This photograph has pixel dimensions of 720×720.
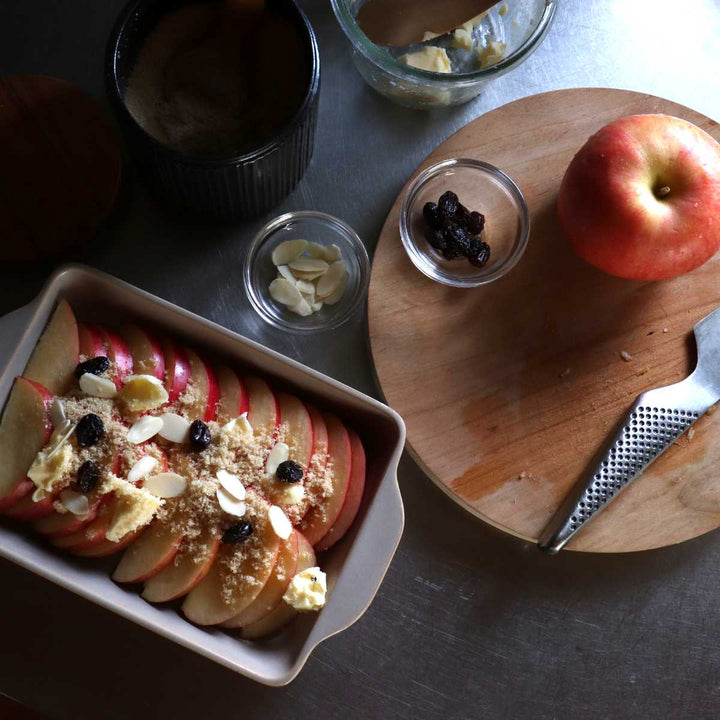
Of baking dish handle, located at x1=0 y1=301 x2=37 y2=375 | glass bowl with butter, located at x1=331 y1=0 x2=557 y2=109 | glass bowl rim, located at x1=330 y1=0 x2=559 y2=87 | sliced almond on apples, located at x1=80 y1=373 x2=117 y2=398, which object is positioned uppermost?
glass bowl rim, located at x1=330 y1=0 x2=559 y2=87

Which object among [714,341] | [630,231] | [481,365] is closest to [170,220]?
[481,365]

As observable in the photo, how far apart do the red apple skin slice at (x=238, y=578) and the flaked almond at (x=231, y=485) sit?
0.09ft

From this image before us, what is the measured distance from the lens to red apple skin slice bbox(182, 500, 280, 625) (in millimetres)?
888

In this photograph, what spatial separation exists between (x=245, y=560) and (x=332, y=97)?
2.17ft

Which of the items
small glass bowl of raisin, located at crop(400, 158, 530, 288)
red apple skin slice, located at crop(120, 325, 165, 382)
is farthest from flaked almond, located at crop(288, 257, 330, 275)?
red apple skin slice, located at crop(120, 325, 165, 382)

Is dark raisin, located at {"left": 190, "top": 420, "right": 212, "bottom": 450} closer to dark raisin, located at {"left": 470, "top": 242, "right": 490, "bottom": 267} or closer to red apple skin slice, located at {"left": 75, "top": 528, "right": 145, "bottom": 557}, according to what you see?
red apple skin slice, located at {"left": 75, "top": 528, "right": 145, "bottom": 557}

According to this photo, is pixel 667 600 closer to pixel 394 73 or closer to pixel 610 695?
pixel 610 695

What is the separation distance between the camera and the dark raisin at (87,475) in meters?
0.86

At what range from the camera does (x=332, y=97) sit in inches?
44.8

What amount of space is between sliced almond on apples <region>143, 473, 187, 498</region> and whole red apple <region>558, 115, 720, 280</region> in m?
0.59

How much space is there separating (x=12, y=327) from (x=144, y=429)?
0.19 meters

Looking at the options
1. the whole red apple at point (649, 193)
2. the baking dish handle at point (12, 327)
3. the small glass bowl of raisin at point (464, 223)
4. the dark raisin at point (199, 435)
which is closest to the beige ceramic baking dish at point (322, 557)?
the baking dish handle at point (12, 327)

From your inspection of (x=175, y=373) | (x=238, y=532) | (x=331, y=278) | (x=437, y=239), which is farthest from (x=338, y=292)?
(x=238, y=532)

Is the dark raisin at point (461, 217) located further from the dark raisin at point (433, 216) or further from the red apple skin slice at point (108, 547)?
the red apple skin slice at point (108, 547)
